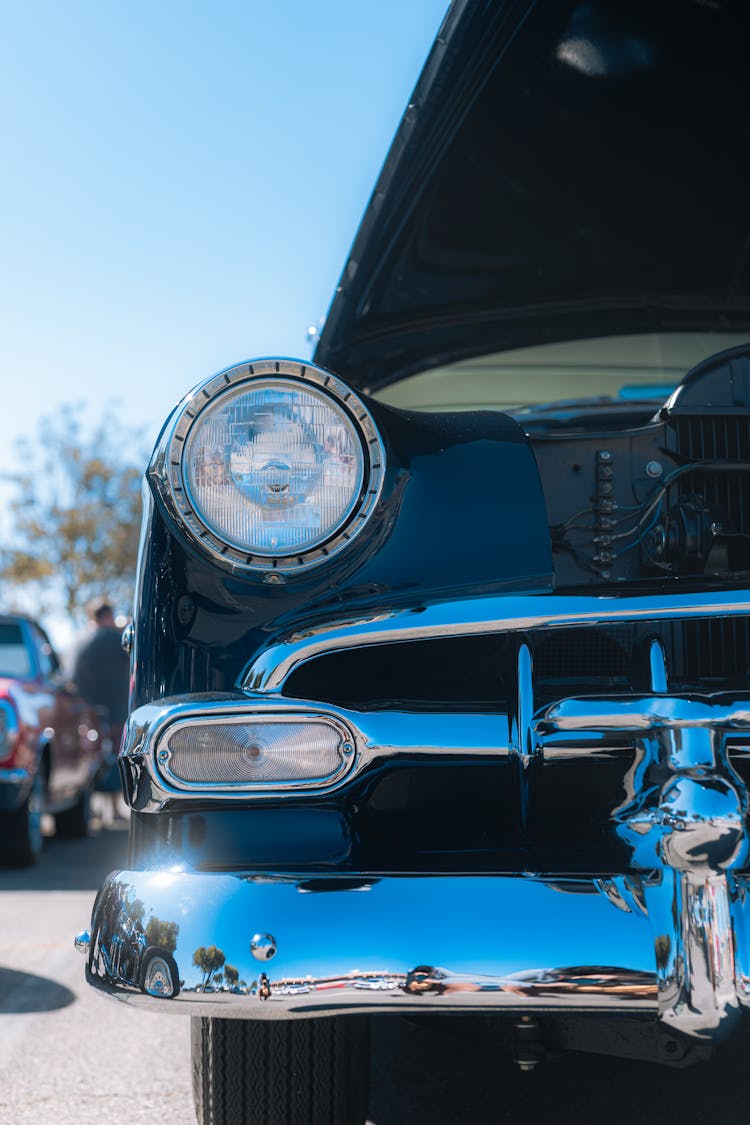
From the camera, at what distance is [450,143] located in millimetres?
2207

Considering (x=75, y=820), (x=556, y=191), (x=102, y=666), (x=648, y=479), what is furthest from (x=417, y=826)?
(x=102, y=666)

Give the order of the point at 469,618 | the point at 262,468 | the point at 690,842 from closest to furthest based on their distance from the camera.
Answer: the point at 690,842, the point at 469,618, the point at 262,468

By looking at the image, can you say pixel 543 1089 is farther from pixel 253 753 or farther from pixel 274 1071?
pixel 253 753

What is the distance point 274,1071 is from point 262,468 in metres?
0.85

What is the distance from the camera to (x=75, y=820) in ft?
23.6

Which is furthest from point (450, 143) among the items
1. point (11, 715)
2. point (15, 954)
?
point (11, 715)

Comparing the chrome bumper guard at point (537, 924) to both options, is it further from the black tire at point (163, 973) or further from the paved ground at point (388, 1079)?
the paved ground at point (388, 1079)

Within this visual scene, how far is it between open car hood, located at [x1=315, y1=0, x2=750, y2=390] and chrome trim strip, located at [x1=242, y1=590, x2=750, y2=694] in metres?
1.04

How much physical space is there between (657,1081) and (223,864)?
1.33 meters

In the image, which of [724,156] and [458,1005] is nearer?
[458,1005]

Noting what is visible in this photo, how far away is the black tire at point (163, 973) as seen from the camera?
1347 mm

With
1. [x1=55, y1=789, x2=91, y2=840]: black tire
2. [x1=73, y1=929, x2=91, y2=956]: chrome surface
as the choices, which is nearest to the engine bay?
[x1=73, y1=929, x2=91, y2=956]: chrome surface

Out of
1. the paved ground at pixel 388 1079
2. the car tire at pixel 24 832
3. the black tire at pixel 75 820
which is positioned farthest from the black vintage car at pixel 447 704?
the black tire at pixel 75 820

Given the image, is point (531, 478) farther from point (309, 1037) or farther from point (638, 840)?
point (309, 1037)
